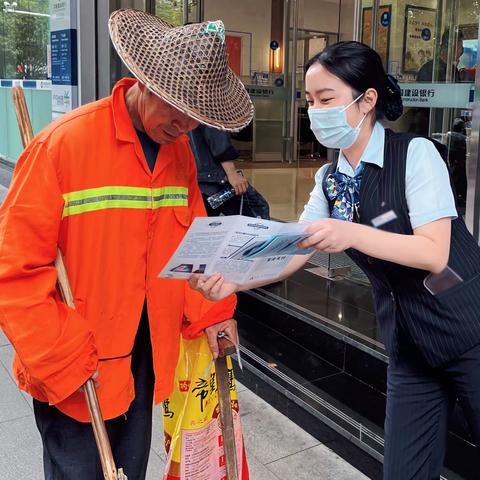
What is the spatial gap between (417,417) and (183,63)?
4.06 feet

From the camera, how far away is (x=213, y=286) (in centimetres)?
163

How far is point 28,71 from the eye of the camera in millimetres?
7320

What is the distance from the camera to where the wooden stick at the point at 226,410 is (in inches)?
71.4

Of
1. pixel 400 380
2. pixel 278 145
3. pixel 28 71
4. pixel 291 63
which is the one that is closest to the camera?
pixel 400 380

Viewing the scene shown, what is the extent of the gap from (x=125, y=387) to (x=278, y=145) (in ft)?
41.3

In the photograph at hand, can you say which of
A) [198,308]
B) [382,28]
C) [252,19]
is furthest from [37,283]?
[252,19]

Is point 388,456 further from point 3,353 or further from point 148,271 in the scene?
point 3,353

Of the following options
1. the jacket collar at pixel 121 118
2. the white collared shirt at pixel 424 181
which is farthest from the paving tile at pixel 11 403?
the white collared shirt at pixel 424 181

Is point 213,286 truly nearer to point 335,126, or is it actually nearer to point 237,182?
point 335,126

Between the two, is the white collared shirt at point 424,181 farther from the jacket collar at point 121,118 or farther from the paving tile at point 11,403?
the paving tile at point 11,403

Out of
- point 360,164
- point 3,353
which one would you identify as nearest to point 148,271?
point 360,164

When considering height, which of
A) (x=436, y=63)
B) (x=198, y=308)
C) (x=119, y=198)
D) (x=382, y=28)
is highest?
(x=382, y=28)

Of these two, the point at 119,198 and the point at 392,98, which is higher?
the point at 392,98

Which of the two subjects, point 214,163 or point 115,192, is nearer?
point 115,192
